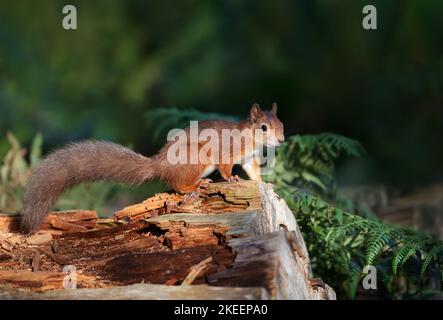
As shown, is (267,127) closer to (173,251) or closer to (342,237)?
(342,237)

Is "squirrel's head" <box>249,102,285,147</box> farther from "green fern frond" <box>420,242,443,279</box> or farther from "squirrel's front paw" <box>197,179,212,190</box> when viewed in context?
"green fern frond" <box>420,242,443,279</box>

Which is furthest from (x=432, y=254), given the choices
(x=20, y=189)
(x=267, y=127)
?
(x=20, y=189)

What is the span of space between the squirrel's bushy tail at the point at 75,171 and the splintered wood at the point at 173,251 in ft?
0.36

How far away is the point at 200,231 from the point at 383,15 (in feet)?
13.8

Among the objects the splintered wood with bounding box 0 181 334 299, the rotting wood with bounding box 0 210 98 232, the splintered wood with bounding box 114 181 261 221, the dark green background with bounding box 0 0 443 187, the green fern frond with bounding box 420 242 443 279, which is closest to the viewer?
the splintered wood with bounding box 0 181 334 299

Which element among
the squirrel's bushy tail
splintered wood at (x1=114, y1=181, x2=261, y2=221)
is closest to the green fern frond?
splintered wood at (x1=114, y1=181, x2=261, y2=221)

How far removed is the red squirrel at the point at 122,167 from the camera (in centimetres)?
321

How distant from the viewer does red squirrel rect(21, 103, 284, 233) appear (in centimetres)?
321

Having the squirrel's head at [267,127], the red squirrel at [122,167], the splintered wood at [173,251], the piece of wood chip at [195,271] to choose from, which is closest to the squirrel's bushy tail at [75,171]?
the red squirrel at [122,167]

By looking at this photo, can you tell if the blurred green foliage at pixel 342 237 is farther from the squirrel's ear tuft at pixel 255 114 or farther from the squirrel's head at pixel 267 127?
the squirrel's ear tuft at pixel 255 114

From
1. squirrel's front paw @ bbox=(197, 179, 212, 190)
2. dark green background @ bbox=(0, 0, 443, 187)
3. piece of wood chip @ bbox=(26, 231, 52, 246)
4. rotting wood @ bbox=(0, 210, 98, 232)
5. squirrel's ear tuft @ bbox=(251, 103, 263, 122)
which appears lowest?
piece of wood chip @ bbox=(26, 231, 52, 246)

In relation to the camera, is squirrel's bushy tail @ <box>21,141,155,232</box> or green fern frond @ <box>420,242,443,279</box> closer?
squirrel's bushy tail @ <box>21,141,155,232</box>
